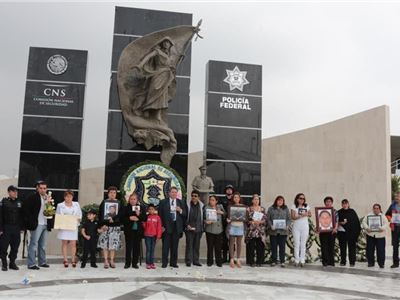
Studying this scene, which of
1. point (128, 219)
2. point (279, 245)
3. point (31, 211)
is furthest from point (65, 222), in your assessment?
point (279, 245)

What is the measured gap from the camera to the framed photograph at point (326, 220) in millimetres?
8516

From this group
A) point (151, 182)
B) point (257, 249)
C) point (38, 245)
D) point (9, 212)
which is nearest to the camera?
point (9, 212)

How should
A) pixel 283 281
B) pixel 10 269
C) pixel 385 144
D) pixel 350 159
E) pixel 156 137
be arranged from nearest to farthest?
1. pixel 283 281
2. pixel 10 269
3. pixel 156 137
4. pixel 385 144
5. pixel 350 159

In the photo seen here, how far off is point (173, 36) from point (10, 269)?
233 inches

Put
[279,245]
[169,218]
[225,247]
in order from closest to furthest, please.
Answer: [169,218] < [279,245] < [225,247]

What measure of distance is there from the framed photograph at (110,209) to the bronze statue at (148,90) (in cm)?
252

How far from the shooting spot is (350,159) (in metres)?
15.1

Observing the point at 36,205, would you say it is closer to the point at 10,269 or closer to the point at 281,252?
the point at 10,269

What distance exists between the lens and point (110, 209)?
7684 millimetres

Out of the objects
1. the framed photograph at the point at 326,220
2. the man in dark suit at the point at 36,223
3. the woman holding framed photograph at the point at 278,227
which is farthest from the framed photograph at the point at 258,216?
the man in dark suit at the point at 36,223

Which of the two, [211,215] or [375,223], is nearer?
[211,215]

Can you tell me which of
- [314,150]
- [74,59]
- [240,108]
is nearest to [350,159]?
[314,150]

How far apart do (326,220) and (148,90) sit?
4549 mm

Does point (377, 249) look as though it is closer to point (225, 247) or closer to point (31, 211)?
point (225, 247)
